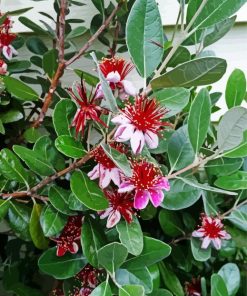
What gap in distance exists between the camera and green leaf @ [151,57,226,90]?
508 mm

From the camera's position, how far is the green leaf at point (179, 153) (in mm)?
665

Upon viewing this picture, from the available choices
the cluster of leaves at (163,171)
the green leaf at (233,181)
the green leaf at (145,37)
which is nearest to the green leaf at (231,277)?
the cluster of leaves at (163,171)

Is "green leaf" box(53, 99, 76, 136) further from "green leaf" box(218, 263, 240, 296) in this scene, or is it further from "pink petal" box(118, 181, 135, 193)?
"green leaf" box(218, 263, 240, 296)

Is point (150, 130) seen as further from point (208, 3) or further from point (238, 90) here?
point (238, 90)

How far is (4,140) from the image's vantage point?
86cm

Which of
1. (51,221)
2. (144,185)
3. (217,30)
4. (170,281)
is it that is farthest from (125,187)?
(217,30)

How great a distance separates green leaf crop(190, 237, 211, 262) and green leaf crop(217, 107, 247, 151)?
207 millimetres

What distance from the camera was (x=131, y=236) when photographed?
2.02 ft

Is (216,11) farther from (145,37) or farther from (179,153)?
(179,153)

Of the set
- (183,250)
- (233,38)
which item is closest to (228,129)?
(183,250)

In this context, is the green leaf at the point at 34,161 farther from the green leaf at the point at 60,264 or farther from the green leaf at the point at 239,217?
the green leaf at the point at 239,217

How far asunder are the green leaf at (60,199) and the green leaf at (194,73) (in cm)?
21

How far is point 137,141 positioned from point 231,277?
0.35 meters

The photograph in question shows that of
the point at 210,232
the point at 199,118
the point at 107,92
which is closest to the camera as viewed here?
the point at 107,92
